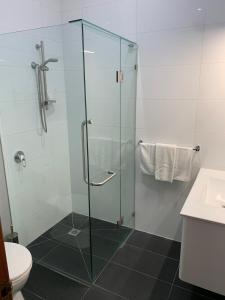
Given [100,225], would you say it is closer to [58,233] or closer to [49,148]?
[58,233]

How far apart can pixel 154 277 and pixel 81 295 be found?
61 cm

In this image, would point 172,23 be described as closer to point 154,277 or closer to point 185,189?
point 185,189

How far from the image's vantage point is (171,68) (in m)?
2.08

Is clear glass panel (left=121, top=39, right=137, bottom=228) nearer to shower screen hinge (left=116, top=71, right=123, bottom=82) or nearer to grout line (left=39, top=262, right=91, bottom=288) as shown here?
shower screen hinge (left=116, top=71, right=123, bottom=82)

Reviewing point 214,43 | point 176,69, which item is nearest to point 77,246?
point 176,69

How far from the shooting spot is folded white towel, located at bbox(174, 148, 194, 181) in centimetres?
212

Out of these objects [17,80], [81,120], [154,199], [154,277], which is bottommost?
[154,277]

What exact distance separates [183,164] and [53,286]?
4.90 ft

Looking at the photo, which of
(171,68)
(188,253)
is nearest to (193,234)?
(188,253)

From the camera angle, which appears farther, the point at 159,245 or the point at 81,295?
the point at 159,245

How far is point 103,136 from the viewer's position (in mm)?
2080

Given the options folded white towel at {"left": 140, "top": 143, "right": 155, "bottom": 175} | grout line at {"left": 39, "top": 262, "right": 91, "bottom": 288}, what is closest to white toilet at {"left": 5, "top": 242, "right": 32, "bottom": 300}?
grout line at {"left": 39, "top": 262, "right": 91, "bottom": 288}

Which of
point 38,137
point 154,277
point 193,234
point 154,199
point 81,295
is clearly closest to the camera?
point 193,234

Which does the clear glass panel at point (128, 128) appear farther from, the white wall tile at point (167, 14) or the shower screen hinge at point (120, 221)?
the white wall tile at point (167, 14)
